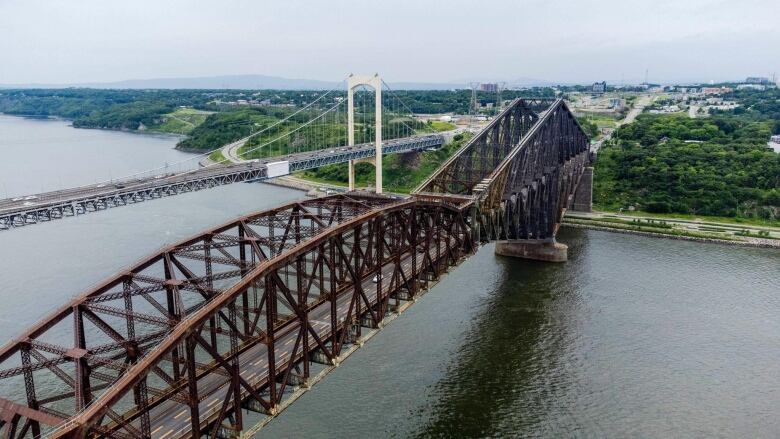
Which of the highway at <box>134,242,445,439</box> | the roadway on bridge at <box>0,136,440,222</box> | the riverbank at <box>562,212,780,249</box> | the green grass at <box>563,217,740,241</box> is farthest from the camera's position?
the green grass at <box>563,217,740,241</box>

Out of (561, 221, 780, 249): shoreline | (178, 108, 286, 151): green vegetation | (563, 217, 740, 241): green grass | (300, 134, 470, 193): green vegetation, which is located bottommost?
(561, 221, 780, 249): shoreline

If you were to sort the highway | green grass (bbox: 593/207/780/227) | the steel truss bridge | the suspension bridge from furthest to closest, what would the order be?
green grass (bbox: 593/207/780/227)
the suspension bridge
the highway
the steel truss bridge

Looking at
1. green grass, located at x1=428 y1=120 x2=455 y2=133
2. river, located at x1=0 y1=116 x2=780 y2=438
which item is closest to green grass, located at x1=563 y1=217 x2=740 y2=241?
river, located at x1=0 y1=116 x2=780 y2=438

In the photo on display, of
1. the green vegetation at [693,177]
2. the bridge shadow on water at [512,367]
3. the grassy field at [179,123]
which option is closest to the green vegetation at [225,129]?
the grassy field at [179,123]

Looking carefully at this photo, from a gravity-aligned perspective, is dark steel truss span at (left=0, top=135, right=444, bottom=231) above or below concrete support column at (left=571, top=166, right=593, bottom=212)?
above

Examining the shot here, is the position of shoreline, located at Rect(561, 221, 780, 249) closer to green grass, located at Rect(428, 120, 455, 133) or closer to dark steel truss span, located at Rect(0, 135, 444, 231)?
dark steel truss span, located at Rect(0, 135, 444, 231)

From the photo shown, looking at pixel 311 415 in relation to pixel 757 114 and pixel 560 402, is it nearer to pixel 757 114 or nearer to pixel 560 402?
pixel 560 402
